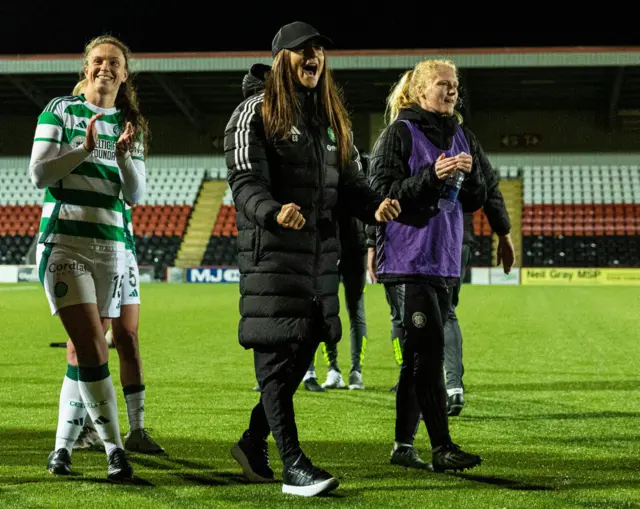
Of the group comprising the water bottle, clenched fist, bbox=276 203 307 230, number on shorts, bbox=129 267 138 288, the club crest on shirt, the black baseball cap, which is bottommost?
number on shorts, bbox=129 267 138 288

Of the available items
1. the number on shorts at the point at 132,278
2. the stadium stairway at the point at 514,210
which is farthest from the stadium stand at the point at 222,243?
the number on shorts at the point at 132,278

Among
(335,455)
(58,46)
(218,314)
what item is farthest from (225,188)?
(335,455)

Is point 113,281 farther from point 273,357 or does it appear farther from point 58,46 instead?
point 58,46

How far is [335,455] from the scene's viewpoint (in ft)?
17.3

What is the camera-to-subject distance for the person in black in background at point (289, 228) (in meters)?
4.24

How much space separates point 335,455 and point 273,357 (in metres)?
1.14

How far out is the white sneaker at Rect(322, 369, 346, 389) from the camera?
27.0ft

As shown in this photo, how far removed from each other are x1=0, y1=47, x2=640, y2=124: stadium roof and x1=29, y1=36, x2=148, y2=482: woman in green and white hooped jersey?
2767 cm

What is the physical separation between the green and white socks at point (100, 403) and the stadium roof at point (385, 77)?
1106 inches

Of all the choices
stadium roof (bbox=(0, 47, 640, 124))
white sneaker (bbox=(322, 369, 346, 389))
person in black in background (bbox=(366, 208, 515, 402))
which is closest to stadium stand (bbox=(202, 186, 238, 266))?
stadium roof (bbox=(0, 47, 640, 124))

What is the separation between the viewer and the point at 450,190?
4785 millimetres

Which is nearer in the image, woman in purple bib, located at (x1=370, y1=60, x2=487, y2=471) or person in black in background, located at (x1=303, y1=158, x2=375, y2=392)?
woman in purple bib, located at (x1=370, y1=60, x2=487, y2=471)

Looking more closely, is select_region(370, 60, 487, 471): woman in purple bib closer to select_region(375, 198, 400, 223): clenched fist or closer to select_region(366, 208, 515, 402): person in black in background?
select_region(366, 208, 515, 402): person in black in background

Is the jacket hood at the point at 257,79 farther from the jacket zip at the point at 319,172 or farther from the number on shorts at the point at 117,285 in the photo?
the number on shorts at the point at 117,285
